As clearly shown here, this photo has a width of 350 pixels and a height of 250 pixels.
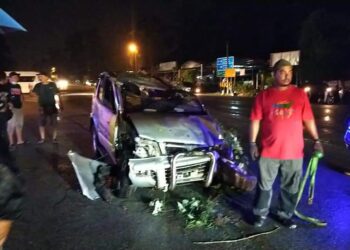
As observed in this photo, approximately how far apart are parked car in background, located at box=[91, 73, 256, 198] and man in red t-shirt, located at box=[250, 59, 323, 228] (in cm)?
86

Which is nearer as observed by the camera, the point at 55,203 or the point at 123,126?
the point at 55,203

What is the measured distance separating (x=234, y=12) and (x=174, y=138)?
63049 millimetres

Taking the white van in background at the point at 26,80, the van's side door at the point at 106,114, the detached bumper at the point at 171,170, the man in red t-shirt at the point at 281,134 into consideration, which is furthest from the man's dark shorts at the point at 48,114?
the white van in background at the point at 26,80

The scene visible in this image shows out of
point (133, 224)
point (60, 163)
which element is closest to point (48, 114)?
point (60, 163)

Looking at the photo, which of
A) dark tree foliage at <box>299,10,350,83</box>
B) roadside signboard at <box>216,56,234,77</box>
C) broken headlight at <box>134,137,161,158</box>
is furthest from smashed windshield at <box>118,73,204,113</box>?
roadside signboard at <box>216,56,234,77</box>

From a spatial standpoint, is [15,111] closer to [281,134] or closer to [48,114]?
[48,114]

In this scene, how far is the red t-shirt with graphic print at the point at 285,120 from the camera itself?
15.9 feet

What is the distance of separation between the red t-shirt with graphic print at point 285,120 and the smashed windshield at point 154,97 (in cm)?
254

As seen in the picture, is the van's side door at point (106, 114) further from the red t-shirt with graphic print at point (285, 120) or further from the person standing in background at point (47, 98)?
the red t-shirt with graphic print at point (285, 120)

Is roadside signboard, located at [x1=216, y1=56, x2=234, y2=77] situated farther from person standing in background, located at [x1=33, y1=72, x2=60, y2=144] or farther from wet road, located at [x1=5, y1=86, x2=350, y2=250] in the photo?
wet road, located at [x1=5, y1=86, x2=350, y2=250]

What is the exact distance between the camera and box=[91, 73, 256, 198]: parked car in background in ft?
19.4

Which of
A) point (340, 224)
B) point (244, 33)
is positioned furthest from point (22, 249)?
point (244, 33)

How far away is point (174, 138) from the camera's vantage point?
244 inches

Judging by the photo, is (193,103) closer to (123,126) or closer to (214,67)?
(123,126)
